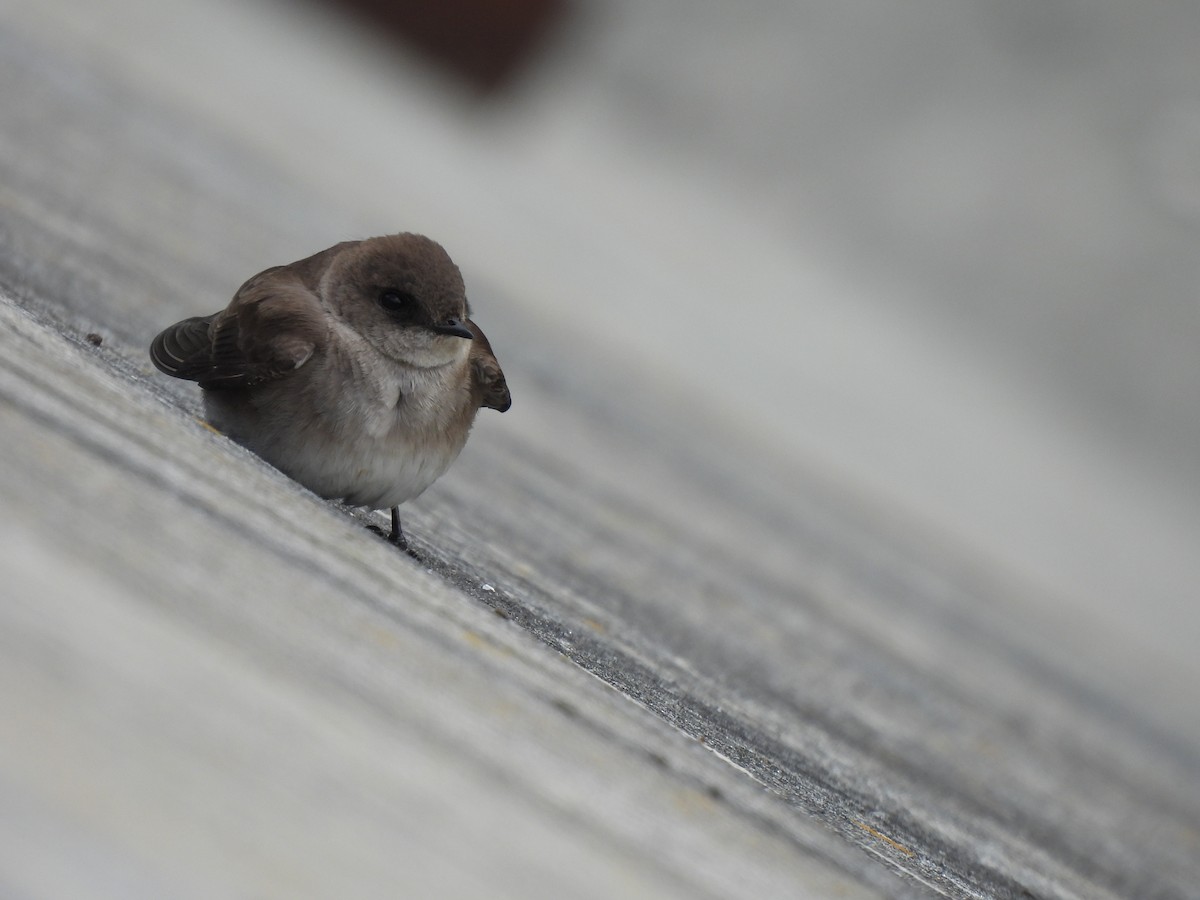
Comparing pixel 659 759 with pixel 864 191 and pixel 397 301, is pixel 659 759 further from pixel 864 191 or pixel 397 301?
pixel 864 191

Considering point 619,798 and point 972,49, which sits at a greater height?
point 972,49

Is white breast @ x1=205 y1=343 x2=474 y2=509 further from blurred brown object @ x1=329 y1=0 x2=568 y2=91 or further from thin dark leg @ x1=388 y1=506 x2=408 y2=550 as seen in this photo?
blurred brown object @ x1=329 y1=0 x2=568 y2=91

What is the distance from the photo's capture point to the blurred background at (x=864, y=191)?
36.8ft

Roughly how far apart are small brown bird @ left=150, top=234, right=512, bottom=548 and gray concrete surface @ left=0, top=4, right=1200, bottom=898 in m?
0.23

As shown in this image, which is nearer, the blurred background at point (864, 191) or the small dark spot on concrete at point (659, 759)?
the small dark spot on concrete at point (659, 759)

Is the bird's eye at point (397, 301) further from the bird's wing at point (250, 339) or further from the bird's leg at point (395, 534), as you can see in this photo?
the bird's leg at point (395, 534)

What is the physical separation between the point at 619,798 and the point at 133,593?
0.61 metres

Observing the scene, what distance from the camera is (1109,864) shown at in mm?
3566

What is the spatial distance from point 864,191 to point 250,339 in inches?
688

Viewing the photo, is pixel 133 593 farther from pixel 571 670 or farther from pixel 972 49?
pixel 972 49

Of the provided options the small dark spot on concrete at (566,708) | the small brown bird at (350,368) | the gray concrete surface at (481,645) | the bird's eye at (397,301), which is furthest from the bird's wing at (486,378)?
the small dark spot on concrete at (566,708)

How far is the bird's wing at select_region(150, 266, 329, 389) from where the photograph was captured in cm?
311

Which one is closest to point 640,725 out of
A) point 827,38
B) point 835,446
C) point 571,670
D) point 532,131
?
point 571,670

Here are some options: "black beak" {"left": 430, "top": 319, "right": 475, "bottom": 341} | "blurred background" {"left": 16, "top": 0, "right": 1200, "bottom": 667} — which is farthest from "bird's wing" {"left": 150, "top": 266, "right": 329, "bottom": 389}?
"blurred background" {"left": 16, "top": 0, "right": 1200, "bottom": 667}
